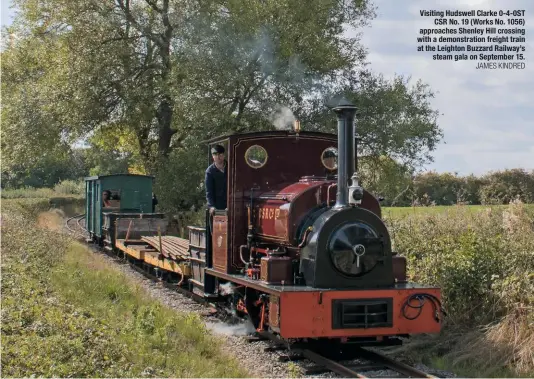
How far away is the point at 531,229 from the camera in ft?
32.6

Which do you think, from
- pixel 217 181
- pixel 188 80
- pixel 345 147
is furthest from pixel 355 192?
pixel 188 80

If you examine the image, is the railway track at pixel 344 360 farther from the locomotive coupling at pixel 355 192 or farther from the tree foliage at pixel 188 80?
the tree foliage at pixel 188 80

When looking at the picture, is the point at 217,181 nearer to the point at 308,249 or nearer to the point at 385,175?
the point at 308,249

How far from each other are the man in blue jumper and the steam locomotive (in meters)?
0.24

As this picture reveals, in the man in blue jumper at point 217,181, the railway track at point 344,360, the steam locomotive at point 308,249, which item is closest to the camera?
the railway track at point 344,360

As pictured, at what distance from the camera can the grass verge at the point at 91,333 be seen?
612 cm

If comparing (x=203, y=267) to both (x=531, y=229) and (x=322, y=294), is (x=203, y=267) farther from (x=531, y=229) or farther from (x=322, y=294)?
(x=531, y=229)

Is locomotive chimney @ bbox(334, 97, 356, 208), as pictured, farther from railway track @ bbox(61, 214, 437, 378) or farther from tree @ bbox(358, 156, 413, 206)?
tree @ bbox(358, 156, 413, 206)

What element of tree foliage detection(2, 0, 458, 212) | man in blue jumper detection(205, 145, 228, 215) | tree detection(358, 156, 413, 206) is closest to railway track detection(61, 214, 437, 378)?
man in blue jumper detection(205, 145, 228, 215)

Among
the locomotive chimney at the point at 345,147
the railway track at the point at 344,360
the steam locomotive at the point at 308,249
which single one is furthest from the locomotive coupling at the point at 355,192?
the railway track at the point at 344,360

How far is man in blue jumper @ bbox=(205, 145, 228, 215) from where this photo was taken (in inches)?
376

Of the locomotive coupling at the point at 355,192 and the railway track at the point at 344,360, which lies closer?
the railway track at the point at 344,360

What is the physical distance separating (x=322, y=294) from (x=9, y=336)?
3406 mm

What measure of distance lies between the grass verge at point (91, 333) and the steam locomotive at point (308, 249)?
92cm
